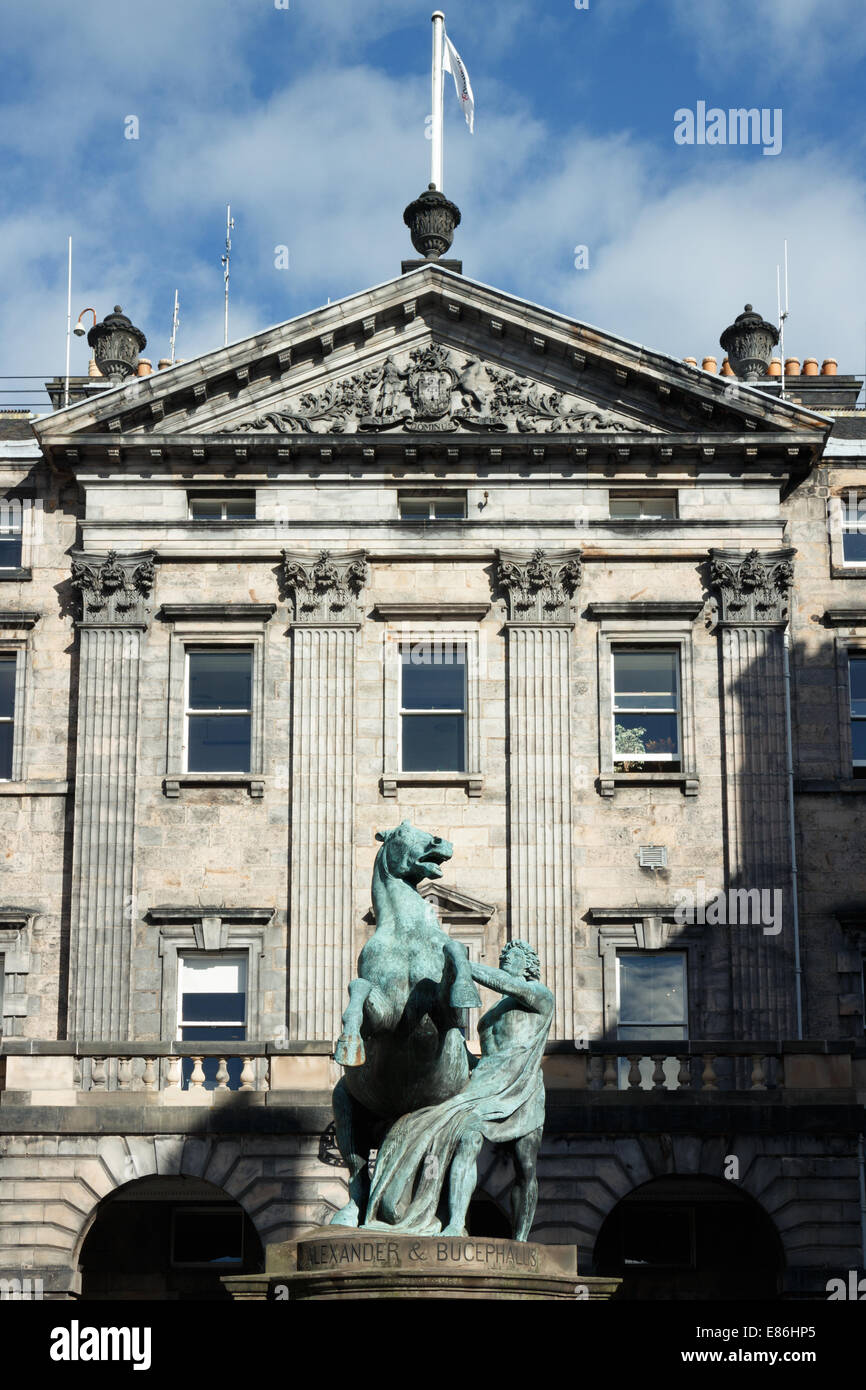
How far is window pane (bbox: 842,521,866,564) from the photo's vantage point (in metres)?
39.8

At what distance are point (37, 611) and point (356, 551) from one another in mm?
5662

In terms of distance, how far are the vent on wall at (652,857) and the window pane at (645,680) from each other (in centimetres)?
264

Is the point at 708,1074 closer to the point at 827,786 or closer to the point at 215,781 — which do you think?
the point at 827,786

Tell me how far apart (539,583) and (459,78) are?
11433 mm

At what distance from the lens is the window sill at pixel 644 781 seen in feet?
122

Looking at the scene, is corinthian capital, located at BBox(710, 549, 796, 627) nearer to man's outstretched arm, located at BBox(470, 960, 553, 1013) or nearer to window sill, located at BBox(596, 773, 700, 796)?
window sill, located at BBox(596, 773, 700, 796)

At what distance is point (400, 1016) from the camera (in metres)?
19.1

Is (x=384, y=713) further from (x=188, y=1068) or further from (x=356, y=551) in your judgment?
(x=188, y=1068)

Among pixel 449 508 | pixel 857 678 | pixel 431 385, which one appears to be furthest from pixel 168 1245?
pixel 431 385

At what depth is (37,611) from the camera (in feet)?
128

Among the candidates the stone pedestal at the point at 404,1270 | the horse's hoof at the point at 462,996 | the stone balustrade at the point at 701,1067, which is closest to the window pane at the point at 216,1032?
the stone balustrade at the point at 701,1067

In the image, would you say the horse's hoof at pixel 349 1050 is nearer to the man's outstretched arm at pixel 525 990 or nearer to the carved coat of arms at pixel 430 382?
the man's outstretched arm at pixel 525 990

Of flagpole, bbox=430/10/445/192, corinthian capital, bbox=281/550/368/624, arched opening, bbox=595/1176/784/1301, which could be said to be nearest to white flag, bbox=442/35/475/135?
flagpole, bbox=430/10/445/192
